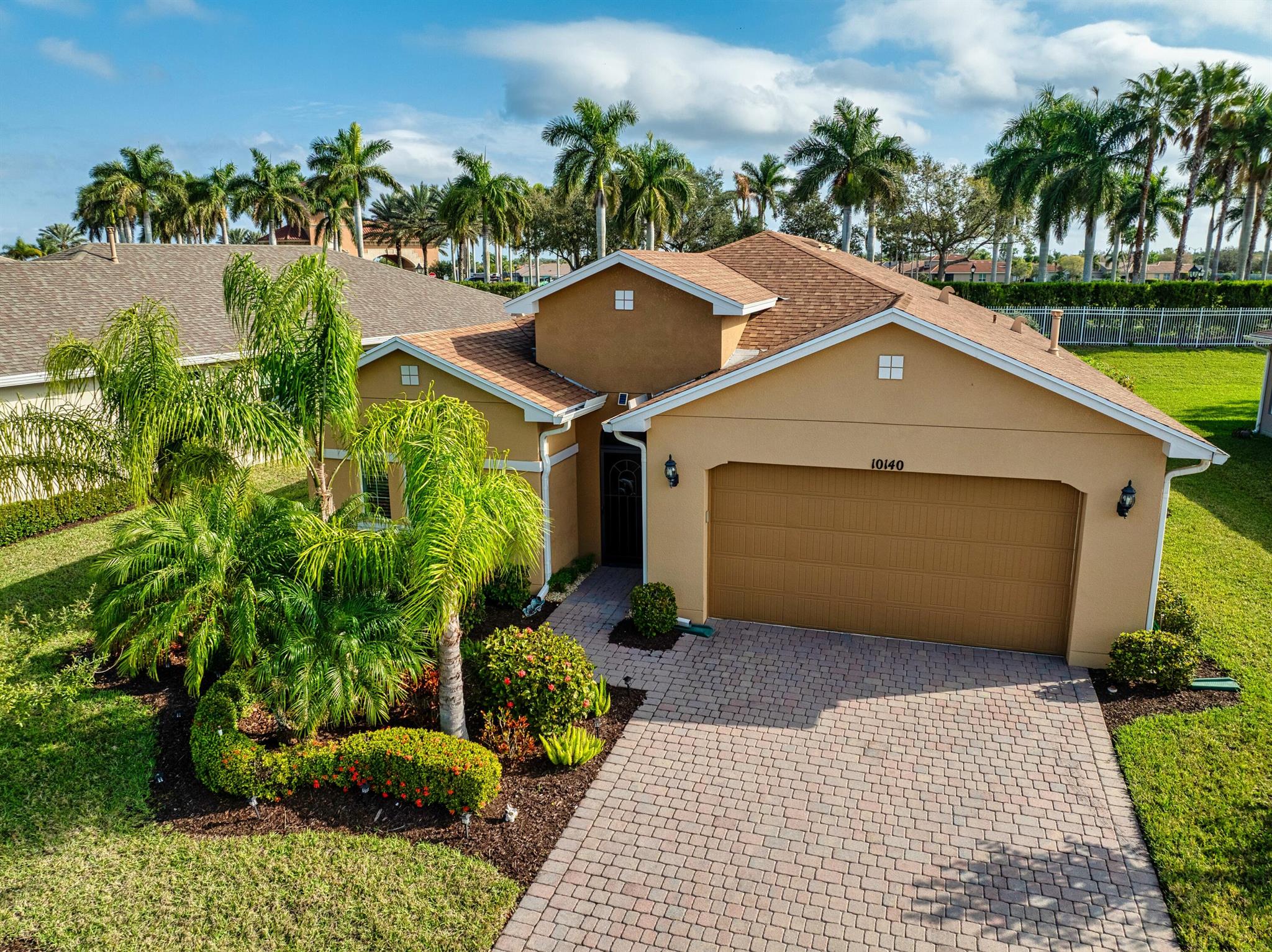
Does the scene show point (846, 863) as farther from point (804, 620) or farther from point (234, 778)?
point (234, 778)

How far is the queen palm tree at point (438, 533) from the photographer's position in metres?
7.73

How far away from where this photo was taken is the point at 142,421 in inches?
362

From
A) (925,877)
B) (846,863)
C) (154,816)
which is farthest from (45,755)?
(925,877)

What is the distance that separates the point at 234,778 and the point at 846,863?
5.85 m

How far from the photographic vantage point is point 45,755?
878 centimetres

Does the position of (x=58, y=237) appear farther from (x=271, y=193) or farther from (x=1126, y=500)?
(x=1126, y=500)

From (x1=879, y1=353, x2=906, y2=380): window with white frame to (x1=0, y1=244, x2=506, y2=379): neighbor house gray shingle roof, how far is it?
8.98 meters

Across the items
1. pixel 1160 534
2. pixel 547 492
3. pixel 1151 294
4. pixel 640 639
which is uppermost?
pixel 1151 294

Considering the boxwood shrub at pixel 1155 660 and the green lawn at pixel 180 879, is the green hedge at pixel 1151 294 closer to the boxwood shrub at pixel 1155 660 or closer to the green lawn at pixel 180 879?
the boxwood shrub at pixel 1155 660

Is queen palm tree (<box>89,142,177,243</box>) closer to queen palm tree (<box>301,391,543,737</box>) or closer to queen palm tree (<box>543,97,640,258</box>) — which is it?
queen palm tree (<box>543,97,640,258</box>)

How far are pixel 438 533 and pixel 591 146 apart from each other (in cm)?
3607

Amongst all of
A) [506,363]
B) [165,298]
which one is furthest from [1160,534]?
[165,298]

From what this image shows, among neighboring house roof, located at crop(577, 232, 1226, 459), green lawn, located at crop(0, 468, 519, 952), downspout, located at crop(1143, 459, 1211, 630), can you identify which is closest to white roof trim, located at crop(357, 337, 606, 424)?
neighboring house roof, located at crop(577, 232, 1226, 459)

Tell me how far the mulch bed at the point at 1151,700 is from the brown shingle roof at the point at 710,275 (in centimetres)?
777
